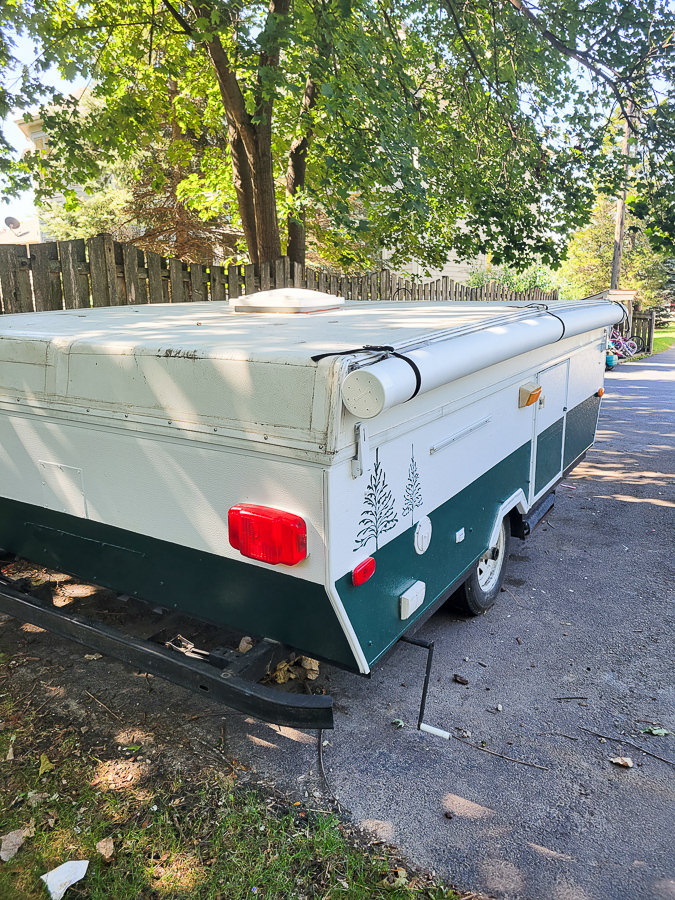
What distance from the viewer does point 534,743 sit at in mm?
2984

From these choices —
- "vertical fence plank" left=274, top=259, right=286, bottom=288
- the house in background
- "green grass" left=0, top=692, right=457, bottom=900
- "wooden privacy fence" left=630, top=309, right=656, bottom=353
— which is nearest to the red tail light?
"green grass" left=0, top=692, right=457, bottom=900

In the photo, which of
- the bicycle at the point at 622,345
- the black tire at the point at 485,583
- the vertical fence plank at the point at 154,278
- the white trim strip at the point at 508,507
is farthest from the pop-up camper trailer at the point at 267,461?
the bicycle at the point at 622,345

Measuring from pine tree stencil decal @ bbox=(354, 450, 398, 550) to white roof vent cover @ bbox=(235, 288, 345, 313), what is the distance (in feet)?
5.49

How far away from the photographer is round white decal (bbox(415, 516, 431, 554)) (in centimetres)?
272

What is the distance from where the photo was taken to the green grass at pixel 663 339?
69.4 ft

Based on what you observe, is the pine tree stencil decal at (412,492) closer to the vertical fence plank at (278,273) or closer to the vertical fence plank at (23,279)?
the vertical fence plank at (23,279)

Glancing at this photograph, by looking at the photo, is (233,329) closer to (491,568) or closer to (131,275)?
(491,568)

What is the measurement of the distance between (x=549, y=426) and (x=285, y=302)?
196cm

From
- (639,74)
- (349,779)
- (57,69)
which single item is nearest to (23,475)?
(349,779)

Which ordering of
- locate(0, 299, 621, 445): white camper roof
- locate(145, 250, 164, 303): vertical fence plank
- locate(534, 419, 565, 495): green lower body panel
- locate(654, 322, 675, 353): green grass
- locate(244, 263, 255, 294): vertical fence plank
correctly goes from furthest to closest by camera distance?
locate(654, 322, 675, 353): green grass
locate(244, 263, 255, 294): vertical fence plank
locate(145, 250, 164, 303): vertical fence plank
locate(534, 419, 565, 495): green lower body panel
locate(0, 299, 621, 445): white camper roof

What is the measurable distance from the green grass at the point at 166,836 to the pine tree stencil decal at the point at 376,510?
110 centimetres

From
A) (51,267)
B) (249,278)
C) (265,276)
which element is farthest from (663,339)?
(51,267)

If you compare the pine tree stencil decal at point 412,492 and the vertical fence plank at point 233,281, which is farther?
the vertical fence plank at point 233,281

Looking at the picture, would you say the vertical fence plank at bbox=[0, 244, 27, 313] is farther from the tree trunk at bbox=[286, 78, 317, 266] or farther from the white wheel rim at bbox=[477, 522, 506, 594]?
the white wheel rim at bbox=[477, 522, 506, 594]
